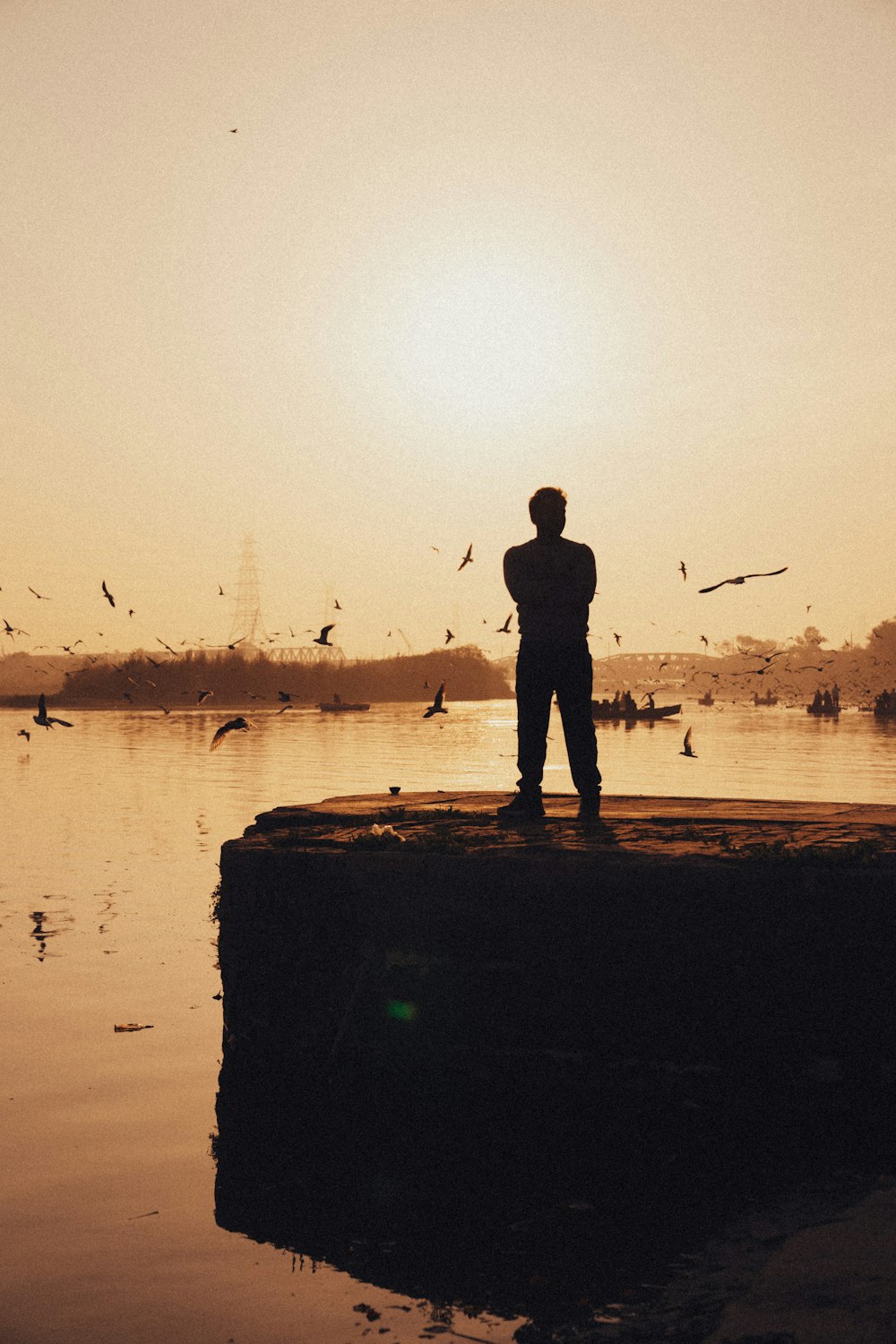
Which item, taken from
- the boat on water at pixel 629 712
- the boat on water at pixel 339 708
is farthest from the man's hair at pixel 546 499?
the boat on water at pixel 339 708

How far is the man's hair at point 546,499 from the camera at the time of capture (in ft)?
30.8

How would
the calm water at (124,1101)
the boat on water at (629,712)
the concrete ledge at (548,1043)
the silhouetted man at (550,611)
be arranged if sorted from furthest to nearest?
the boat on water at (629,712) → the silhouetted man at (550,611) → the concrete ledge at (548,1043) → the calm water at (124,1101)

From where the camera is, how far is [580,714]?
9.56 meters

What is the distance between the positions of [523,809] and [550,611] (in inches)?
63.1

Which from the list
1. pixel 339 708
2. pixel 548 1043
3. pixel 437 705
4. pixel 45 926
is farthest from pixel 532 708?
pixel 339 708

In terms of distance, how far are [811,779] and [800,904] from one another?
142 ft

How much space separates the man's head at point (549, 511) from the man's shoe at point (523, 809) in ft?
6.76

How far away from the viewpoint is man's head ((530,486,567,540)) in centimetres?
937

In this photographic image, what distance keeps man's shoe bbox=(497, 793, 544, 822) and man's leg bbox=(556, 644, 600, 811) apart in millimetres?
369

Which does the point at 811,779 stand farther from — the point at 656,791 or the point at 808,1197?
the point at 808,1197

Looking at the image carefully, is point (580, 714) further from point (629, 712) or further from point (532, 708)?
point (629, 712)

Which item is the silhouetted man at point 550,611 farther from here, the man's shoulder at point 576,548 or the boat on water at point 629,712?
the boat on water at point 629,712

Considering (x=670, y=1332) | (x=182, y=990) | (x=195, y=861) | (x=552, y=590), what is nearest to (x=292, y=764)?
(x=195, y=861)

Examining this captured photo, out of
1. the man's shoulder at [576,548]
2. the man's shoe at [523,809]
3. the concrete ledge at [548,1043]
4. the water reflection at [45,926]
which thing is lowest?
the water reflection at [45,926]
